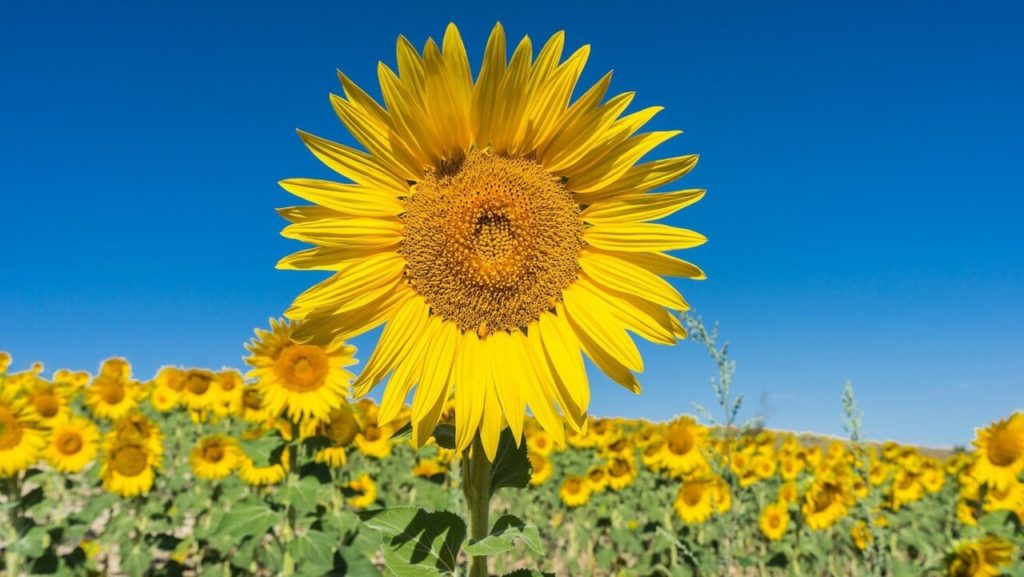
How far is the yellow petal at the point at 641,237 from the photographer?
2234mm

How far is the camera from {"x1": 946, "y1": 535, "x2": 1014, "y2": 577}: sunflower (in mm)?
5266

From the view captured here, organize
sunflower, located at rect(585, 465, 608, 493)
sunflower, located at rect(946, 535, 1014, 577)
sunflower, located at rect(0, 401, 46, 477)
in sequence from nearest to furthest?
sunflower, located at rect(946, 535, 1014, 577), sunflower, located at rect(0, 401, 46, 477), sunflower, located at rect(585, 465, 608, 493)

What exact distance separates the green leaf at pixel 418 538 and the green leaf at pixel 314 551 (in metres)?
3.23

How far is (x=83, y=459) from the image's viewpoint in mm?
8305

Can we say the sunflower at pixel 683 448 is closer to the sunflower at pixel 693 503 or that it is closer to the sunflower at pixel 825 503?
the sunflower at pixel 693 503

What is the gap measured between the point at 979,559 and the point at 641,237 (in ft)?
16.0

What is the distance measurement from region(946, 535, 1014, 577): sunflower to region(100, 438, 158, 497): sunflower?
8.22m

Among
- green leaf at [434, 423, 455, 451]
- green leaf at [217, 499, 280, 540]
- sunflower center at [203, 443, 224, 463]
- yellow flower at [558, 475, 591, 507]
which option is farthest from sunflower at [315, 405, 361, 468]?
yellow flower at [558, 475, 591, 507]

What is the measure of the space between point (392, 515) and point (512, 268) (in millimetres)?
908

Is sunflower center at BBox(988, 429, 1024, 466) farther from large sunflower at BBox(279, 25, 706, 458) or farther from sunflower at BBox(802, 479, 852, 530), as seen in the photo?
large sunflower at BBox(279, 25, 706, 458)

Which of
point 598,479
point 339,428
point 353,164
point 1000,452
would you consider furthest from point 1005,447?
point 353,164

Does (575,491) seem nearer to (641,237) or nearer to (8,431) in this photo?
(8,431)

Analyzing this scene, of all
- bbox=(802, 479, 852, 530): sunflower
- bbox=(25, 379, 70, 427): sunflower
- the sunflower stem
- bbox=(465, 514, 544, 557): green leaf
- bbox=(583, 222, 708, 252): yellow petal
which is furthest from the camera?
bbox=(802, 479, 852, 530): sunflower

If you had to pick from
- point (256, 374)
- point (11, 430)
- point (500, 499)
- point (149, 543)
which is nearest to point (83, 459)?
point (149, 543)
